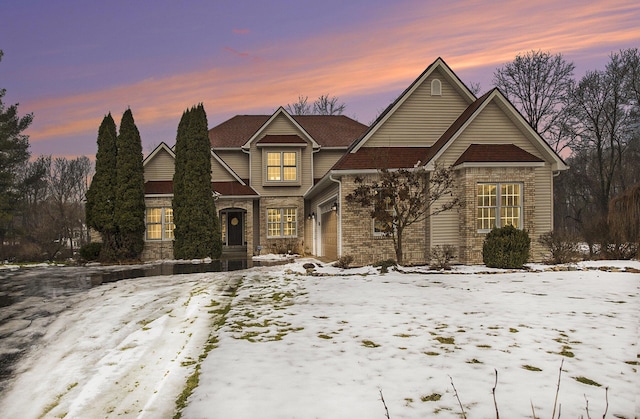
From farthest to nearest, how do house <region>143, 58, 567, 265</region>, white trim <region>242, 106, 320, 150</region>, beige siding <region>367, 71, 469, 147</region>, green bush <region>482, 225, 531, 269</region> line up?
white trim <region>242, 106, 320, 150</region>, beige siding <region>367, 71, 469, 147</region>, house <region>143, 58, 567, 265</region>, green bush <region>482, 225, 531, 269</region>

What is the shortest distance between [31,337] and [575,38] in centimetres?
1455

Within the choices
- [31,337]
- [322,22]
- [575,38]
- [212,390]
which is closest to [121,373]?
[212,390]

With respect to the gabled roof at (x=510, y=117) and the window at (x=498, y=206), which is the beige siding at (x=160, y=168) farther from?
the window at (x=498, y=206)

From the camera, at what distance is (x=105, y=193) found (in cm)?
2070

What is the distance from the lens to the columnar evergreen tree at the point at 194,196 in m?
20.8

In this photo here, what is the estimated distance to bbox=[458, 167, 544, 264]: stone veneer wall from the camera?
15.3m

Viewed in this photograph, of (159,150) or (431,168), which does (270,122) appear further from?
(431,168)

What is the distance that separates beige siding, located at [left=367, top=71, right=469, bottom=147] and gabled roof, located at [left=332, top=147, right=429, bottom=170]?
39 centimetres

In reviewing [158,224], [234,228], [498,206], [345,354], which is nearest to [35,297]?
[345,354]

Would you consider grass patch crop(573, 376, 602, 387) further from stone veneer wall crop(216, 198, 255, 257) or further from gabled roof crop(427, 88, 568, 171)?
stone veneer wall crop(216, 198, 255, 257)

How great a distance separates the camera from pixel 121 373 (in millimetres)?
5191

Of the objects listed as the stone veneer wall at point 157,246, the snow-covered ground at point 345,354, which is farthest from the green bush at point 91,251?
the snow-covered ground at point 345,354

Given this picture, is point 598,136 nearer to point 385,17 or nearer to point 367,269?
point 385,17

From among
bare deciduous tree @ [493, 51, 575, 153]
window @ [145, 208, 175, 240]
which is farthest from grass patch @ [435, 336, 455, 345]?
bare deciduous tree @ [493, 51, 575, 153]
